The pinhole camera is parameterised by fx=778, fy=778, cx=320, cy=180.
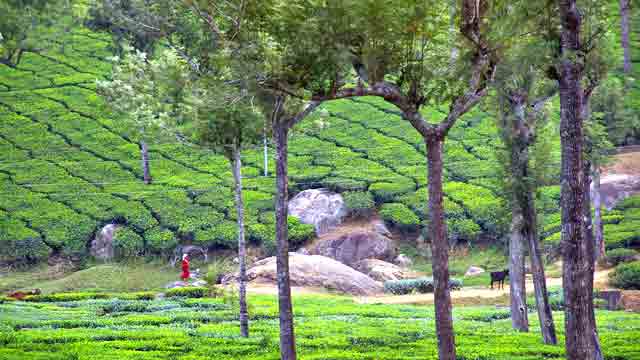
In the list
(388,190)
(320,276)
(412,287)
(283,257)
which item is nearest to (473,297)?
(412,287)

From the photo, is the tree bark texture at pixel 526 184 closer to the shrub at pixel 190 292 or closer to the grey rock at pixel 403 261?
the shrub at pixel 190 292

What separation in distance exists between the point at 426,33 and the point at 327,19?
1774 millimetres

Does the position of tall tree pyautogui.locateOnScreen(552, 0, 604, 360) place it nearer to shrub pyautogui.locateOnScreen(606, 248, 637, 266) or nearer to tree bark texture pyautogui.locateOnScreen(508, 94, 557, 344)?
tree bark texture pyautogui.locateOnScreen(508, 94, 557, 344)

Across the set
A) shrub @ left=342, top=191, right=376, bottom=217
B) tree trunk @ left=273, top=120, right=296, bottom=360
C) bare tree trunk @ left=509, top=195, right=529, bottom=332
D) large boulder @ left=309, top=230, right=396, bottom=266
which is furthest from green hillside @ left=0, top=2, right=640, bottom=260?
tree trunk @ left=273, top=120, right=296, bottom=360

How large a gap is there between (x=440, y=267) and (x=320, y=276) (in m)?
22.6

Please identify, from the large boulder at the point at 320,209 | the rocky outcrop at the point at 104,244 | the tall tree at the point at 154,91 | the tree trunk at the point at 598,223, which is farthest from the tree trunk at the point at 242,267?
the rocky outcrop at the point at 104,244

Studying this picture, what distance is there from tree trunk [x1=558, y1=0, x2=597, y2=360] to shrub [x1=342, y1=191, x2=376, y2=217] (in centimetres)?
3174

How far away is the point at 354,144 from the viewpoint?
173 ft

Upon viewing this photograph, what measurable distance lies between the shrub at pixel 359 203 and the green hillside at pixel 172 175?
0.81 m

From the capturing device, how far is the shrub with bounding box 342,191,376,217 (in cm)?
4350

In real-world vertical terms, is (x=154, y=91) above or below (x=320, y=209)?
above

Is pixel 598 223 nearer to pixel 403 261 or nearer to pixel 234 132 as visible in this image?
pixel 403 261

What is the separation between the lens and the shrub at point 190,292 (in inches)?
1251

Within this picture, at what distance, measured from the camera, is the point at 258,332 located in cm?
2130
